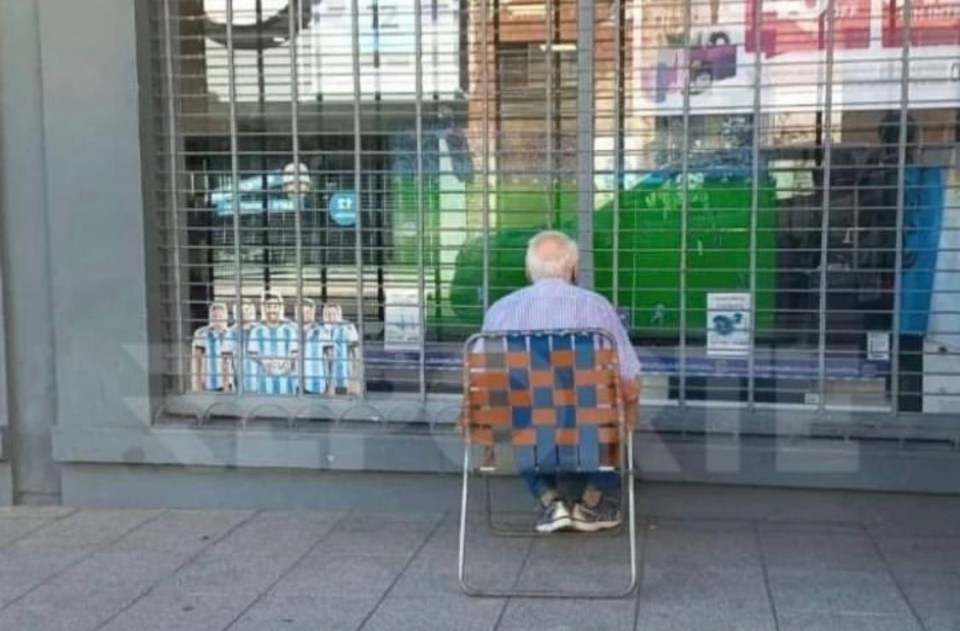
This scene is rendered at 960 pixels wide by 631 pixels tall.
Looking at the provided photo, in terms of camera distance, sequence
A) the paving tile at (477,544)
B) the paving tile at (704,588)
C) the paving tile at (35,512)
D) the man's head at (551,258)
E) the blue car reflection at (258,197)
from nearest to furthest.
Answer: the paving tile at (704,588) < the man's head at (551,258) < the paving tile at (477,544) < the paving tile at (35,512) < the blue car reflection at (258,197)

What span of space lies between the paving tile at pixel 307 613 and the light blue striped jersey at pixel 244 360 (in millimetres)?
1598

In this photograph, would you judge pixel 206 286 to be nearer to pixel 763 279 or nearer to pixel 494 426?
pixel 494 426

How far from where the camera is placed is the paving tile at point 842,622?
3984 mm

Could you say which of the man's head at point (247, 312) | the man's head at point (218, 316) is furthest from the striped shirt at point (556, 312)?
Answer: the man's head at point (218, 316)

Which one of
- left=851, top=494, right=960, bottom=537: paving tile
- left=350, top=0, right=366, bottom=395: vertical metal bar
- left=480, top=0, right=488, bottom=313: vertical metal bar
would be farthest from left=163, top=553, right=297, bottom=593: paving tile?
left=851, top=494, right=960, bottom=537: paving tile

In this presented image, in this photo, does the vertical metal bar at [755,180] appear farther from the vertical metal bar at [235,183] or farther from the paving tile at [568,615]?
the vertical metal bar at [235,183]

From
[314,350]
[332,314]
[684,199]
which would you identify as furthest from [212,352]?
[684,199]

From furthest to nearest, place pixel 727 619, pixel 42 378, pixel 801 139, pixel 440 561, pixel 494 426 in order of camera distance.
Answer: pixel 42 378
pixel 801 139
pixel 440 561
pixel 494 426
pixel 727 619

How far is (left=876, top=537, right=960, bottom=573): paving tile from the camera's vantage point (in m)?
4.63

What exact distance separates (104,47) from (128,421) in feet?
5.77

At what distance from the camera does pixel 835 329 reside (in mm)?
5344

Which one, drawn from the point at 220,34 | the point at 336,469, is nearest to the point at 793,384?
the point at 336,469

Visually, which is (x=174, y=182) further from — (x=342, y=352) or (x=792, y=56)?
(x=792, y=56)

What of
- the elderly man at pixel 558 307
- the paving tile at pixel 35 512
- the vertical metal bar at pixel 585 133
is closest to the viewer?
the elderly man at pixel 558 307
